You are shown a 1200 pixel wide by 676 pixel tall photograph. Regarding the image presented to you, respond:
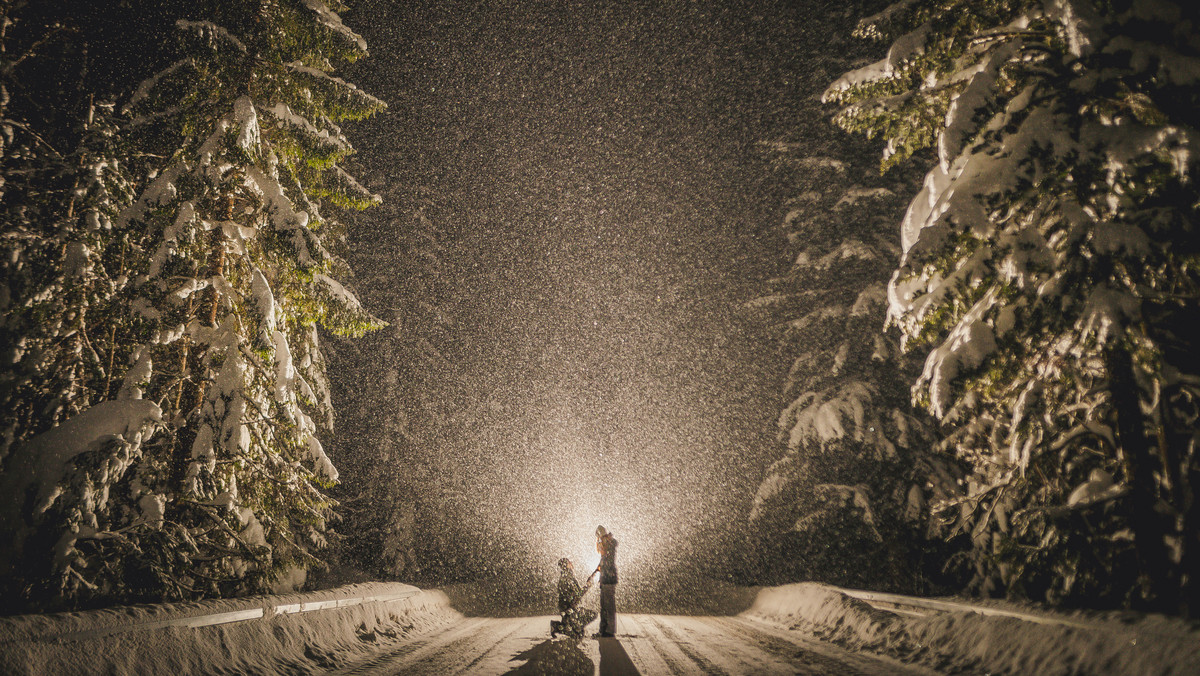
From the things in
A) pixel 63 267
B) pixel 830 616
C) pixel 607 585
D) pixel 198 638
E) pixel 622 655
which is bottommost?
pixel 830 616

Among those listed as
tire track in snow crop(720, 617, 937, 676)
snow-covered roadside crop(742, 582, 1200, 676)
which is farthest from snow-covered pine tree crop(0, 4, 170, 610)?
snow-covered roadside crop(742, 582, 1200, 676)

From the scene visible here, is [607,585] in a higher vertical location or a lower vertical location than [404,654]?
higher

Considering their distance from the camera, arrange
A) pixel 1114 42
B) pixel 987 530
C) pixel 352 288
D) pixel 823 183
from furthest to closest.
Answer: pixel 352 288 → pixel 823 183 → pixel 987 530 → pixel 1114 42

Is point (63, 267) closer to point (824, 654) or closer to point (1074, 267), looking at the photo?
point (824, 654)

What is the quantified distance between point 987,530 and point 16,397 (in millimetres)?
15776

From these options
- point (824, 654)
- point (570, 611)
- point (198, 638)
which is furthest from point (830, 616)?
point (198, 638)

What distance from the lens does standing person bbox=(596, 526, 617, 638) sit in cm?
980

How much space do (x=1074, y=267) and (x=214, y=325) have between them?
33.7ft

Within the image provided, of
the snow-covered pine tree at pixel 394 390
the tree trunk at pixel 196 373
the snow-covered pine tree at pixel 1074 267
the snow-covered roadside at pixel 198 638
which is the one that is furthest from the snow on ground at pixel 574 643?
the snow-covered pine tree at pixel 394 390

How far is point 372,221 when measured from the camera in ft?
74.0

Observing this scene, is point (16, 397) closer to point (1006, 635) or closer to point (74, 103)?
point (74, 103)

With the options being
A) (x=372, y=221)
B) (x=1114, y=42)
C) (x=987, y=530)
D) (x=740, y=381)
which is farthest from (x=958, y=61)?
(x=372, y=221)

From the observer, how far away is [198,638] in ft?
18.7

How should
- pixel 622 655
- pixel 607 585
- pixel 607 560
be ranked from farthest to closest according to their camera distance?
pixel 607 560 < pixel 607 585 < pixel 622 655
